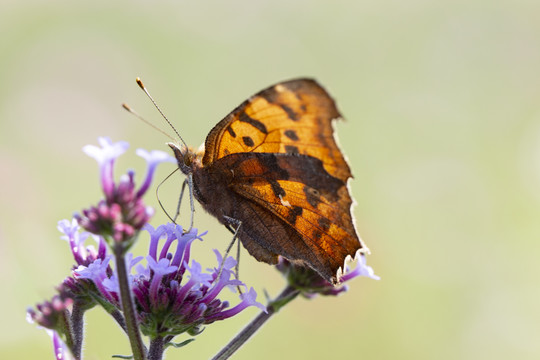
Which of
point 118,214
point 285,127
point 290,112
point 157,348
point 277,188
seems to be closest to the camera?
point 118,214

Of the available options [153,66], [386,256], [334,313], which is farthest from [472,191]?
[153,66]

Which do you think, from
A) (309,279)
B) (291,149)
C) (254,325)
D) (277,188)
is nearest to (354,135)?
(309,279)

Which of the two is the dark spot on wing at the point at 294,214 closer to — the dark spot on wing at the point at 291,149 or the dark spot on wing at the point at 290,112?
the dark spot on wing at the point at 291,149

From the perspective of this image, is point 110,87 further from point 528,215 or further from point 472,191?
point 528,215

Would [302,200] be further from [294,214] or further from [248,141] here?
[248,141]

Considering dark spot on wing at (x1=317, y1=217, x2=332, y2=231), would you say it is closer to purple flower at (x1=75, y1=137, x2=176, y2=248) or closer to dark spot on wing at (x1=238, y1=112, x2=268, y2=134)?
dark spot on wing at (x1=238, y1=112, x2=268, y2=134)

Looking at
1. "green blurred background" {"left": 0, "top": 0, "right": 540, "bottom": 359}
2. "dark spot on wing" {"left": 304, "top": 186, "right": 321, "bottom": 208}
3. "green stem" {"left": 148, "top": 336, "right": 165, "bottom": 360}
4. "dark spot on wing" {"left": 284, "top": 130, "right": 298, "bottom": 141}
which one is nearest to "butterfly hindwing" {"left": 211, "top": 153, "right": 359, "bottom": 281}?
"dark spot on wing" {"left": 304, "top": 186, "right": 321, "bottom": 208}

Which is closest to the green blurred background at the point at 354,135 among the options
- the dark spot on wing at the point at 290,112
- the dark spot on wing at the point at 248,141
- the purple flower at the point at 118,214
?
the dark spot on wing at the point at 248,141
